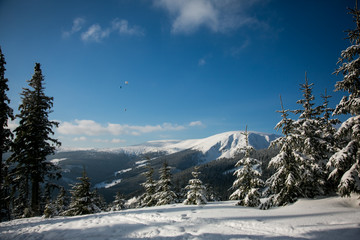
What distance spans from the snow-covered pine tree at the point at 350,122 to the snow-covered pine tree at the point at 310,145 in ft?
11.0

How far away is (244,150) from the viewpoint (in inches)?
616

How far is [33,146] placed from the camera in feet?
49.0

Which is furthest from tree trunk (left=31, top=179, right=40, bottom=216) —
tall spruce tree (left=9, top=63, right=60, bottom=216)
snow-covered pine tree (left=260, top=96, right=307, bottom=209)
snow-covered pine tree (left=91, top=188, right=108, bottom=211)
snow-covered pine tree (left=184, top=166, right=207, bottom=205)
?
snow-covered pine tree (left=260, top=96, right=307, bottom=209)

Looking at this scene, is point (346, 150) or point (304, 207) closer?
point (346, 150)

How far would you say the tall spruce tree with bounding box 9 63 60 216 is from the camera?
47.5ft

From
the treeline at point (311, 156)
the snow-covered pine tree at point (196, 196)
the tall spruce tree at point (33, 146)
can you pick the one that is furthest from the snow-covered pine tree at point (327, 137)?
the tall spruce tree at point (33, 146)

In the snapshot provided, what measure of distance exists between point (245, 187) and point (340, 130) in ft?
27.0

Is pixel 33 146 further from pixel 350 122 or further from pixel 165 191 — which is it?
pixel 350 122

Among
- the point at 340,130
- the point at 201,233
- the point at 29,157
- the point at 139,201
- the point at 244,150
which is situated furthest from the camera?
the point at 139,201

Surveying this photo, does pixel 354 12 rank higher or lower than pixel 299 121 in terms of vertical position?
higher

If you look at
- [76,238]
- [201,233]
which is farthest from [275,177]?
[76,238]

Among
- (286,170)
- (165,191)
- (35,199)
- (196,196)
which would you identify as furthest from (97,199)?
(286,170)

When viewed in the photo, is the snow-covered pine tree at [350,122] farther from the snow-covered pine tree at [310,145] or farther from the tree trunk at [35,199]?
the tree trunk at [35,199]

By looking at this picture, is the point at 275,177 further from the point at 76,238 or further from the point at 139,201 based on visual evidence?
the point at 139,201
